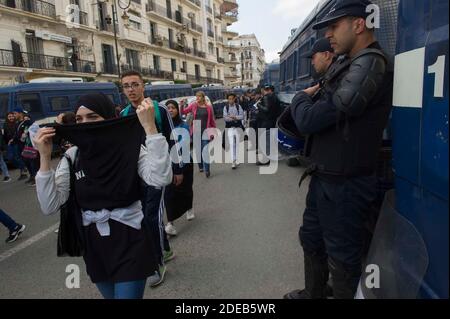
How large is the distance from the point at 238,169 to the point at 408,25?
6.78 m

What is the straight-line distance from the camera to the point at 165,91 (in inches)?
865

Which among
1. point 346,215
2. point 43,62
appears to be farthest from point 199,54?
point 346,215

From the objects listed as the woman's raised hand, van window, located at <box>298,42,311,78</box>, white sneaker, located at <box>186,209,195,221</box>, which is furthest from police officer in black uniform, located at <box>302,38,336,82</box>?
van window, located at <box>298,42,311,78</box>

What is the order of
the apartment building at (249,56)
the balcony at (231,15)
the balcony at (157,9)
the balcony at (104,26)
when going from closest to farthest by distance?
the balcony at (104,26) < the balcony at (157,9) < the balcony at (231,15) < the apartment building at (249,56)

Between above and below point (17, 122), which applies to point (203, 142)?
below

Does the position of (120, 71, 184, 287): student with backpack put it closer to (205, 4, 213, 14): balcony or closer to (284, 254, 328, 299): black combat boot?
(284, 254, 328, 299): black combat boot

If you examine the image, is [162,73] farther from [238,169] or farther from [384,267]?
[384,267]

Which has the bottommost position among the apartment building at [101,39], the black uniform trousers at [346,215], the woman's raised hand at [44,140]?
the black uniform trousers at [346,215]

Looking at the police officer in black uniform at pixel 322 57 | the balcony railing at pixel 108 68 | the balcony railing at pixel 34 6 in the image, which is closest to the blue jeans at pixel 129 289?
the police officer in black uniform at pixel 322 57

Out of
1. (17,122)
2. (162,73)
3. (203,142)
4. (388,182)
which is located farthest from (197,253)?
(162,73)

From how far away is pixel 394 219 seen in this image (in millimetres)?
1699

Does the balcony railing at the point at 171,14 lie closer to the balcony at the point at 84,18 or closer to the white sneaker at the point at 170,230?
the balcony at the point at 84,18

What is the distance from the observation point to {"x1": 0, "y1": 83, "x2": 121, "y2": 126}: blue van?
1142cm

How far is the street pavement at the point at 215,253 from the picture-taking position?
3.14 m
